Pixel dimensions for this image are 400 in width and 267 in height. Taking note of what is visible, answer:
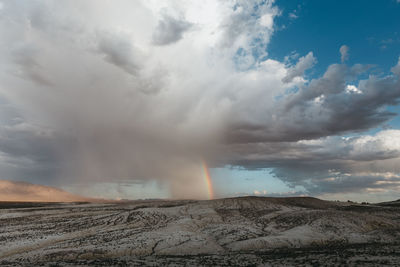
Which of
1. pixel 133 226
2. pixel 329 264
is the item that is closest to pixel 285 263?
pixel 329 264

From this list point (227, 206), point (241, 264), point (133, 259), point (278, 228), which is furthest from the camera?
point (227, 206)

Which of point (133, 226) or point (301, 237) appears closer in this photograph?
point (301, 237)

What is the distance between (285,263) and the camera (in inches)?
1024

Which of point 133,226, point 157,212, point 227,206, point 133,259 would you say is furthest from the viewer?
point 227,206

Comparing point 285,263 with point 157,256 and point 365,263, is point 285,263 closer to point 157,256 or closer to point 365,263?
point 365,263

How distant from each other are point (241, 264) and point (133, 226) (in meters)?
32.9

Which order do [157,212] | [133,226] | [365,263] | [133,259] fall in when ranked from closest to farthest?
[365,263] → [133,259] → [133,226] → [157,212]

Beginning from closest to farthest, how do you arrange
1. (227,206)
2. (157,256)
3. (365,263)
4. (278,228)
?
(365,263)
(157,256)
(278,228)
(227,206)

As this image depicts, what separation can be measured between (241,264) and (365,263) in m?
11.0

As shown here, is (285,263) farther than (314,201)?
No

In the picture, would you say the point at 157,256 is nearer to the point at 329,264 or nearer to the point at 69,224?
the point at 329,264

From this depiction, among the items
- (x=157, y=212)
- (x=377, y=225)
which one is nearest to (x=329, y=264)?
(x=377, y=225)

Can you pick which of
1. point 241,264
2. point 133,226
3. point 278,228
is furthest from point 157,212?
point 241,264

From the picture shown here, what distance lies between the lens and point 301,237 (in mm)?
39375
